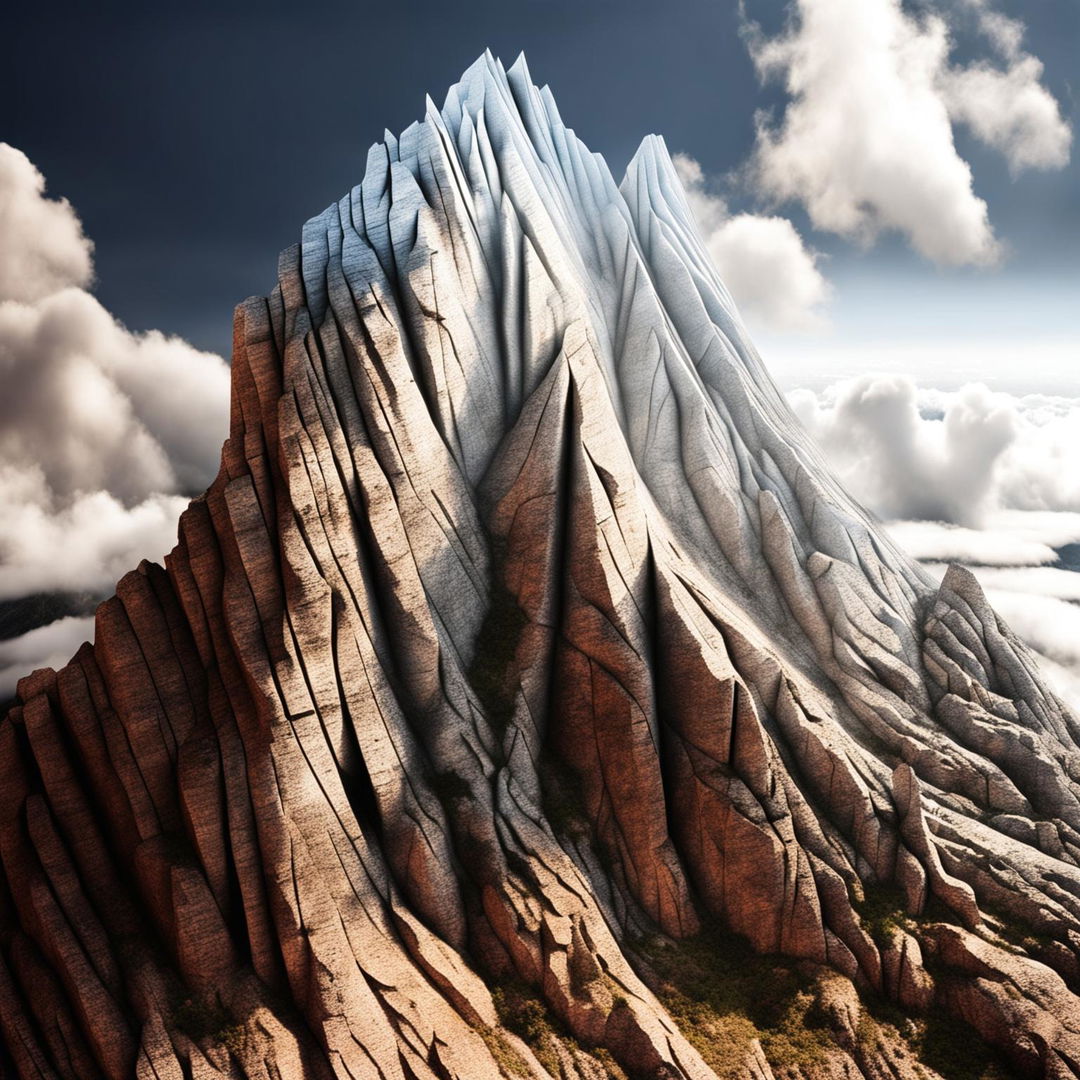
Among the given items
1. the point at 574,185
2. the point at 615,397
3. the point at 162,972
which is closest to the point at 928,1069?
the point at 162,972

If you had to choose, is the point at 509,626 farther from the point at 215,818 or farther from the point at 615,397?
the point at 615,397

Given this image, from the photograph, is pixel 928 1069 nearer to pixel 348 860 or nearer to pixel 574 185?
pixel 348 860

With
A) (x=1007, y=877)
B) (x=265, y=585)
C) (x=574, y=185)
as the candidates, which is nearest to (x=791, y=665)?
(x=1007, y=877)

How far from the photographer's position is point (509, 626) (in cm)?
2659

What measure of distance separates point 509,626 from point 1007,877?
18.9 metres

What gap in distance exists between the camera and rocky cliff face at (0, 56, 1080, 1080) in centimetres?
2139

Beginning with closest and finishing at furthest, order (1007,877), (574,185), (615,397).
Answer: (1007,877)
(615,397)
(574,185)

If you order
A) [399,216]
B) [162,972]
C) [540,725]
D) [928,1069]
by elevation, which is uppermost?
[399,216]

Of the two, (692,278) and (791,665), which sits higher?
(692,278)

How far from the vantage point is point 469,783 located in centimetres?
2389

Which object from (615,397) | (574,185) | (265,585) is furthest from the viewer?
(574,185)

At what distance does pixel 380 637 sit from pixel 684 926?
13649mm

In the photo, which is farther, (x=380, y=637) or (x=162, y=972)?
(x=380, y=637)

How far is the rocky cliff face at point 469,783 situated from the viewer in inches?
842
